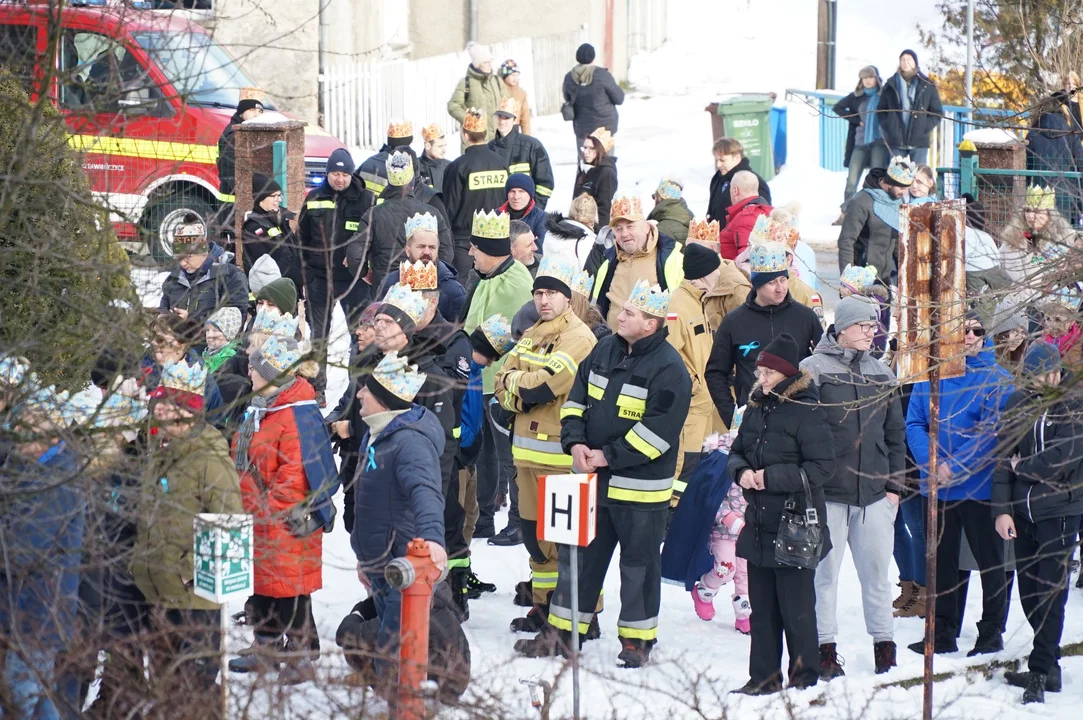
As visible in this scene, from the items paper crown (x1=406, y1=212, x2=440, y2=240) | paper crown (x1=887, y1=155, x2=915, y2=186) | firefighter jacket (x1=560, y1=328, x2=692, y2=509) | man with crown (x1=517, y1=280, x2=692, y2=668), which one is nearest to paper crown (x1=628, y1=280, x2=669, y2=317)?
man with crown (x1=517, y1=280, x2=692, y2=668)

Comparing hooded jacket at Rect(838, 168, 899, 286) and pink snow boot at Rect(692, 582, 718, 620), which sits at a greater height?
hooded jacket at Rect(838, 168, 899, 286)

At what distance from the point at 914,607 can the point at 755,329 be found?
6.13 feet

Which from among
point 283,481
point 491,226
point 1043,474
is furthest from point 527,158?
point 1043,474

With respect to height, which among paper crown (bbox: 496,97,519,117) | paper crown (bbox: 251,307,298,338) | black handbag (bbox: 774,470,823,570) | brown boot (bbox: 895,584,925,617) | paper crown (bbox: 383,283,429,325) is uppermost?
paper crown (bbox: 496,97,519,117)

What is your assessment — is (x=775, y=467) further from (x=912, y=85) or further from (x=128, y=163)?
(x=912, y=85)

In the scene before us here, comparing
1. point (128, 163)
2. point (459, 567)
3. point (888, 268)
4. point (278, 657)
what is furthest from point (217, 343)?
point (888, 268)

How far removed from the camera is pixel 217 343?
8.94 m

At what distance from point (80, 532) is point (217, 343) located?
141 inches

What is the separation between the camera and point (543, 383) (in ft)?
26.9

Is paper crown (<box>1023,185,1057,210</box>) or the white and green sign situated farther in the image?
paper crown (<box>1023,185,1057,210</box>)

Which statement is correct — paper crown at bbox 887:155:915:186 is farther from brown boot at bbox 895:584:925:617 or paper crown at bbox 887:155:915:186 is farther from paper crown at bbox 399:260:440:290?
paper crown at bbox 399:260:440:290

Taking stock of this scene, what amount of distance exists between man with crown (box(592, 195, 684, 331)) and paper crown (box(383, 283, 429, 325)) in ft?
5.88

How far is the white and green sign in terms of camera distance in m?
5.37

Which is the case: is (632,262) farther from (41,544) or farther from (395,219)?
(41,544)
